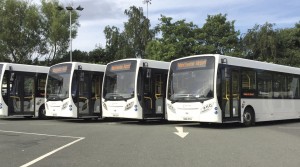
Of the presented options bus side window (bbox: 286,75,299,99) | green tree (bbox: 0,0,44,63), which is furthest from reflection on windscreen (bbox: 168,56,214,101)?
green tree (bbox: 0,0,44,63)

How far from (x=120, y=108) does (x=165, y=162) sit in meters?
11.7

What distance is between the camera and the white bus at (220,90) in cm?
1806

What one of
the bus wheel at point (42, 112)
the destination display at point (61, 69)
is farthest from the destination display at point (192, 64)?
the bus wheel at point (42, 112)

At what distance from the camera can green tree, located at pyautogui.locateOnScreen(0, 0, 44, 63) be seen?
52.9 meters

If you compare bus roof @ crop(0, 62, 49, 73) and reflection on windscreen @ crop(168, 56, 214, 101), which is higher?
bus roof @ crop(0, 62, 49, 73)

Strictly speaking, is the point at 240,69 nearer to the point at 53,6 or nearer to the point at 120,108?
the point at 120,108

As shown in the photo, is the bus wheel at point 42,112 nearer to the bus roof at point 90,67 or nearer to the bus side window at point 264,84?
the bus roof at point 90,67

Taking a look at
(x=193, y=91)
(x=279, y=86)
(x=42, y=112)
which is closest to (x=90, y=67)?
(x=42, y=112)

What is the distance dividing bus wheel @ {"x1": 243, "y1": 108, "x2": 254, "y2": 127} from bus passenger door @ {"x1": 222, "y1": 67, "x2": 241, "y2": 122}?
0.61 meters

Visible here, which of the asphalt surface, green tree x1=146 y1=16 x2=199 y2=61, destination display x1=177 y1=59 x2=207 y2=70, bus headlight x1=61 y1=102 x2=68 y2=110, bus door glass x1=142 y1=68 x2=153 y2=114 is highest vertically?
green tree x1=146 y1=16 x2=199 y2=61

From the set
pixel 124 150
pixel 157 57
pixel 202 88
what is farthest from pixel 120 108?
pixel 157 57

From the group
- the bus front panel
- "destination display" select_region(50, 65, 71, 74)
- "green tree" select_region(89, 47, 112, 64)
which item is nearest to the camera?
the bus front panel

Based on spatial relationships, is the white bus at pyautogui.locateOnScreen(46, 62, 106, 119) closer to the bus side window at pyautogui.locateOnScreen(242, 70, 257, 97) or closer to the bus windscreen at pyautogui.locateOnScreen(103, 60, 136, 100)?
the bus windscreen at pyautogui.locateOnScreen(103, 60, 136, 100)

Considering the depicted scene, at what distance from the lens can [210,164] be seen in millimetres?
9273
